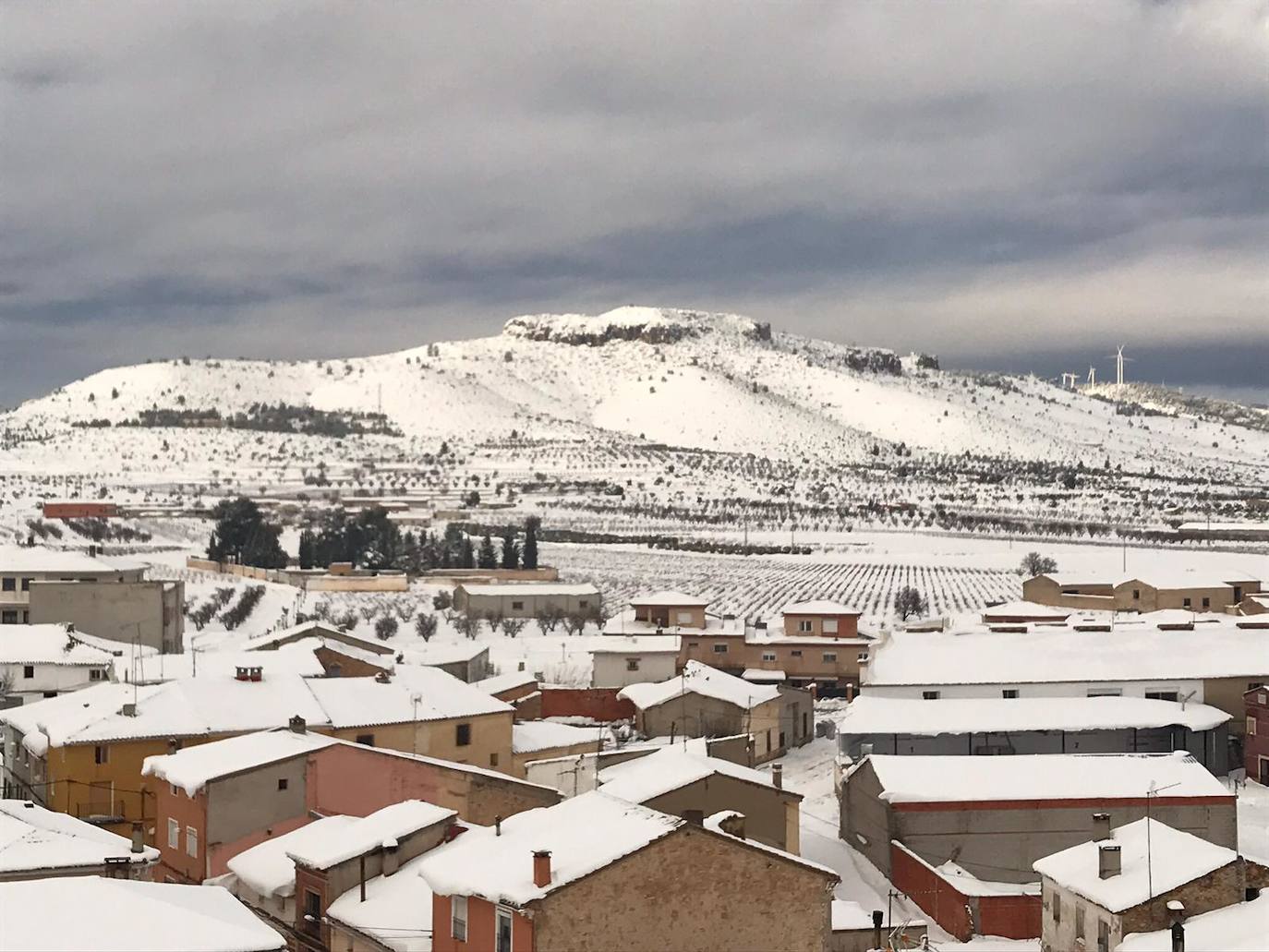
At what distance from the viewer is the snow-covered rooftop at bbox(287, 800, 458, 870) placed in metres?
20.5

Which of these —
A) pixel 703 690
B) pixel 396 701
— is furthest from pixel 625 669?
pixel 396 701

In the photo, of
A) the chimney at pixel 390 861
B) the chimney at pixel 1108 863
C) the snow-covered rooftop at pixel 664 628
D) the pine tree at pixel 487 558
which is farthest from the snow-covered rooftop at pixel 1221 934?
→ the pine tree at pixel 487 558

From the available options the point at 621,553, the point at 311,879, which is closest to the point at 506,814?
the point at 311,879

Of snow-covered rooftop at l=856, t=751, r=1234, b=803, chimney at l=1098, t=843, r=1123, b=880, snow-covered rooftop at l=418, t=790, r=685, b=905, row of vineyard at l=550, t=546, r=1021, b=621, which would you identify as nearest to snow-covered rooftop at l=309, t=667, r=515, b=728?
snow-covered rooftop at l=856, t=751, r=1234, b=803

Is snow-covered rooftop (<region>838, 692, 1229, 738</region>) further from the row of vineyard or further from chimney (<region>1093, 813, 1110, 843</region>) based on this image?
the row of vineyard

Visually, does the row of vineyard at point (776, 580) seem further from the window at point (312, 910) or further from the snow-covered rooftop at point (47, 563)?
the window at point (312, 910)

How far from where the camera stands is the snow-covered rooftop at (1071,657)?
40.0 m

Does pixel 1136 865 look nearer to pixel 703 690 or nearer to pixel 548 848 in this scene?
pixel 548 848

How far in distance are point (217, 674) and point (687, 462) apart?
481ft

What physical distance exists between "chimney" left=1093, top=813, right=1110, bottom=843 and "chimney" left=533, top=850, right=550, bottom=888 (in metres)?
10.7

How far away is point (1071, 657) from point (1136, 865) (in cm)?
1952

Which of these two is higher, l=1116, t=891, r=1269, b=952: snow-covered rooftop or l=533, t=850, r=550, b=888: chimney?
l=533, t=850, r=550, b=888: chimney

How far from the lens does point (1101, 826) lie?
1038 inches

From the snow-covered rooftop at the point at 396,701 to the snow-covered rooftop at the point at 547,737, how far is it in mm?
1114
